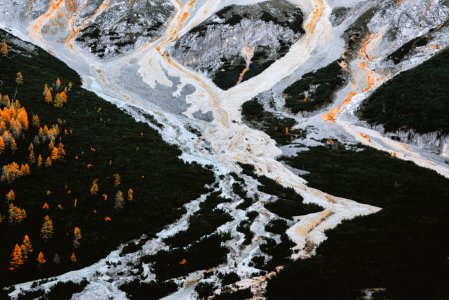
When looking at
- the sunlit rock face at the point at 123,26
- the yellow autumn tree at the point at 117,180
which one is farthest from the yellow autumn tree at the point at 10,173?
the sunlit rock face at the point at 123,26

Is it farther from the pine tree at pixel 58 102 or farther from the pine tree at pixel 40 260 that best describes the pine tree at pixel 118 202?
the pine tree at pixel 58 102

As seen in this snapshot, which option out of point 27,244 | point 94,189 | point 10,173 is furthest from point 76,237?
point 10,173

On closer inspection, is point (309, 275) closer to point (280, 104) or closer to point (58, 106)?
point (58, 106)

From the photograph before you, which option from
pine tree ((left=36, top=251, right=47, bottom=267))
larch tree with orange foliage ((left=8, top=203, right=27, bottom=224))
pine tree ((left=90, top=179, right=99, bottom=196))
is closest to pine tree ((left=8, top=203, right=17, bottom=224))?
larch tree with orange foliage ((left=8, top=203, right=27, bottom=224))

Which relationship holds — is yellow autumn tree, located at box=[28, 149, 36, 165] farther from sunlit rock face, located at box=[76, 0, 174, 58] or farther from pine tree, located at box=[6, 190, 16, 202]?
sunlit rock face, located at box=[76, 0, 174, 58]

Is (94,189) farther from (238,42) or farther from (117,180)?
(238,42)

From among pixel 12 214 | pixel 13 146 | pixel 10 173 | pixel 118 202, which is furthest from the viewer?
pixel 13 146
